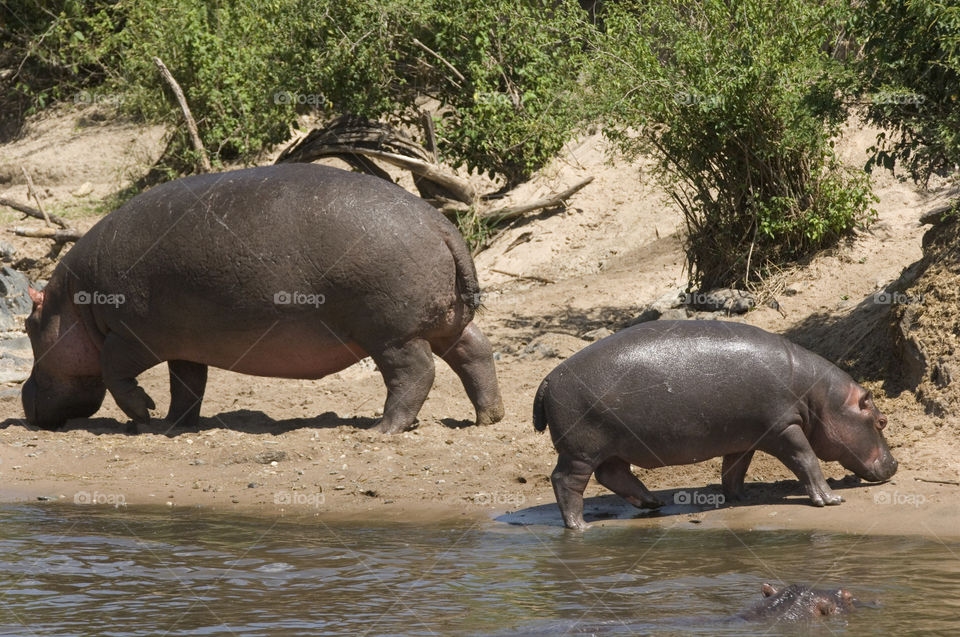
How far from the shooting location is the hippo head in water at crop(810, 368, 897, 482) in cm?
748

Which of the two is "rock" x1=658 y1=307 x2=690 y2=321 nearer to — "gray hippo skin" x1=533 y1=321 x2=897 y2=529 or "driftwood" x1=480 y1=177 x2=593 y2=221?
"gray hippo skin" x1=533 y1=321 x2=897 y2=529

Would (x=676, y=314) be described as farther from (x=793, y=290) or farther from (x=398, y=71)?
(x=398, y=71)

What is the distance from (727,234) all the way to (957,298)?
10.9ft

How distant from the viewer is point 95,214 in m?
18.4

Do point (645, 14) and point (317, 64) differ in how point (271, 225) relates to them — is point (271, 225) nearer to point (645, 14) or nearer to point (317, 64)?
point (645, 14)

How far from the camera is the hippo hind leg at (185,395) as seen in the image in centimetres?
1018

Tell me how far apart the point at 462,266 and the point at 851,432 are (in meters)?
3.23

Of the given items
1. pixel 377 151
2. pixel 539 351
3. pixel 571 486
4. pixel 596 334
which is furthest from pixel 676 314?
pixel 377 151

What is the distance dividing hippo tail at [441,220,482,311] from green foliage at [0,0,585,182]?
4488 mm

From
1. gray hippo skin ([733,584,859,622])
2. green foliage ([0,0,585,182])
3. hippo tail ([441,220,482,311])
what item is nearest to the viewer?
gray hippo skin ([733,584,859,622])

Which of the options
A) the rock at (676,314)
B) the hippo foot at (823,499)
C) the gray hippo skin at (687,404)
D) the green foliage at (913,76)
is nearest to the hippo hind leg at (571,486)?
the gray hippo skin at (687,404)

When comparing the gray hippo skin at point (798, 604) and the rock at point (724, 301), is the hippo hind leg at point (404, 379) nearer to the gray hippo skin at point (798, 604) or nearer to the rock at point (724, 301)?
the rock at point (724, 301)

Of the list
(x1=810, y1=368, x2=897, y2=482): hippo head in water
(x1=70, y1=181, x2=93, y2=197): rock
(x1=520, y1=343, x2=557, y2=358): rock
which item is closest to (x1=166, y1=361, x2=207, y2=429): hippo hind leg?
(x1=520, y1=343, x2=557, y2=358): rock

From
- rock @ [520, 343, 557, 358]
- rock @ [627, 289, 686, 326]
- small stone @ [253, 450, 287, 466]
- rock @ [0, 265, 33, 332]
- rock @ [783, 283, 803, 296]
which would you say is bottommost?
small stone @ [253, 450, 287, 466]
